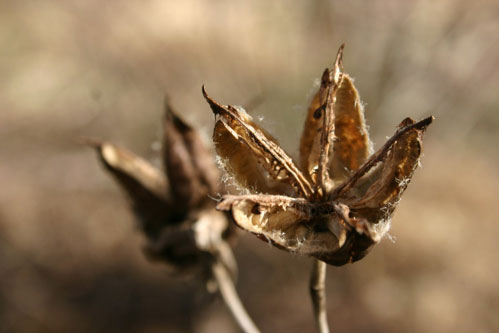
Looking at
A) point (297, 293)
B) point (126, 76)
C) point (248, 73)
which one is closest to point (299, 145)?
point (297, 293)

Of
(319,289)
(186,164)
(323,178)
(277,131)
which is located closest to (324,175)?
(323,178)

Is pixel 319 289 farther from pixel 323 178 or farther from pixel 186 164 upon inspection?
pixel 186 164

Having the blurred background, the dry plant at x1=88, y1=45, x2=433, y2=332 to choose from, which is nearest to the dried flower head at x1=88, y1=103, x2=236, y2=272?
the dry plant at x1=88, y1=45, x2=433, y2=332

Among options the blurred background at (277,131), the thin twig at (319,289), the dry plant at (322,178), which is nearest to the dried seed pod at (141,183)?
the dry plant at (322,178)

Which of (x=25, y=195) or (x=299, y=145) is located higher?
(x=25, y=195)

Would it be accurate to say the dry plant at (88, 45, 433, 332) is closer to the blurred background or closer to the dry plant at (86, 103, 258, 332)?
the dry plant at (86, 103, 258, 332)

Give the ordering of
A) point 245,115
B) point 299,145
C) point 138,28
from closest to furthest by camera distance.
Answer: point 245,115, point 299,145, point 138,28

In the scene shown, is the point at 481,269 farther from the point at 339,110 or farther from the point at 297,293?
the point at 339,110
